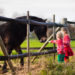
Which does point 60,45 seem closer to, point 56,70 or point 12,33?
point 12,33

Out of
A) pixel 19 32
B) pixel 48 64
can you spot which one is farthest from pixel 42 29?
pixel 48 64

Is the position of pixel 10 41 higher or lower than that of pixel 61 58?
higher

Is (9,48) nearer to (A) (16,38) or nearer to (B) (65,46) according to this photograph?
(A) (16,38)

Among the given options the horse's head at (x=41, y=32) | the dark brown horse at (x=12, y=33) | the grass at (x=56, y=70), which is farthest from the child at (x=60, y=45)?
the horse's head at (x=41, y=32)

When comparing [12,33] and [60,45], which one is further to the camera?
[12,33]

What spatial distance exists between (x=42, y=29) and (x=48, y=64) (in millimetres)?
3715

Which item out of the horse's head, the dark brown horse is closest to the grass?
the dark brown horse

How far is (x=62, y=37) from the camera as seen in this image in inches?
269

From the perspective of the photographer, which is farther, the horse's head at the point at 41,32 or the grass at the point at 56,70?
the horse's head at the point at 41,32

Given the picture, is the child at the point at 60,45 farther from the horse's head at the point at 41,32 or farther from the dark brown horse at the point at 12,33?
the horse's head at the point at 41,32

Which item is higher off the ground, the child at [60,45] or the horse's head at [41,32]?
the horse's head at [41,32]

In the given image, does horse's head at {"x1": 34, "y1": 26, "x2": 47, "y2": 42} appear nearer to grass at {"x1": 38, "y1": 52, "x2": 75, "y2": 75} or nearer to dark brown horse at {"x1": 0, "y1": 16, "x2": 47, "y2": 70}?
dark brown horse at {"x1": 0, "y1": 16, "x2": 47, "y2": 70}

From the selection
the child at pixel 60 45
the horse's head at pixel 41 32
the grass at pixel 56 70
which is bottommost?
the grass at pixel 56 70

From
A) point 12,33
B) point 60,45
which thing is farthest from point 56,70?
point 12,33
